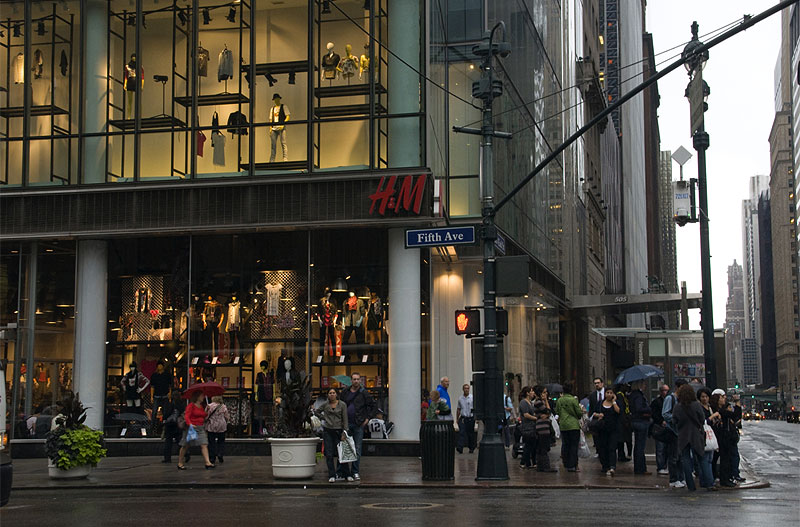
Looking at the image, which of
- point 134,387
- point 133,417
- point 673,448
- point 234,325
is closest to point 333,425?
point 673,448

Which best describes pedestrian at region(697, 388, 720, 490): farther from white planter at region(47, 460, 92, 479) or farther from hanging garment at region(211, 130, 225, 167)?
hanging garment at region(211, 130, 225, 167)

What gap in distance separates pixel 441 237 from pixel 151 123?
10018 mm

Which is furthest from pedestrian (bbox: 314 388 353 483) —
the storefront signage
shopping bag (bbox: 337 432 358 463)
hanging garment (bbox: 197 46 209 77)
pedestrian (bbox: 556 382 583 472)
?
hanging garment (bbox: 197 46 209 77)

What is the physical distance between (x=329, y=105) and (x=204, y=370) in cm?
741

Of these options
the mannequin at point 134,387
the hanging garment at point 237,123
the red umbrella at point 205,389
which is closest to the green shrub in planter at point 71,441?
the red umbrella at point 205,389

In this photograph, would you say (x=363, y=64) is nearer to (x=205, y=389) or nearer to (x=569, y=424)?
(x=205, y=389)

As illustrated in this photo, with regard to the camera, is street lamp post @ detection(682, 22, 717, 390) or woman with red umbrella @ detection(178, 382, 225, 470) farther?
street lamp post @ detection(682, 22, 717, 390)

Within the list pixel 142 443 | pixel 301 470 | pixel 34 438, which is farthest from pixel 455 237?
pixel 34 438

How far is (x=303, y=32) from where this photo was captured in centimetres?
2530

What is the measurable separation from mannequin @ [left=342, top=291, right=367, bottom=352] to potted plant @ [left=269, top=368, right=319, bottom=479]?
597cm

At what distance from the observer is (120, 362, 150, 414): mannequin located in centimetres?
2541

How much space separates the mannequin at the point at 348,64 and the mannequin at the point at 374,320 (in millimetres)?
5517

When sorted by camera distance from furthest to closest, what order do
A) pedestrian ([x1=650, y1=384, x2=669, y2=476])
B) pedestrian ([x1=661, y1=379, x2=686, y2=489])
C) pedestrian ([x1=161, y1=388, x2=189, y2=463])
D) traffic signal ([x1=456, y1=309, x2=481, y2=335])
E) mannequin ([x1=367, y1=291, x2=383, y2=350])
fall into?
mannequin ([x1=367, y1=291, x2=383, y2=350]) < pedestrian ([x1=161, y1=388, x2=189, y2=463]) < pedestrian ([x1=650, y1=384, x2=669, y2=476]) < traffic signal ([x1=456, y1=309, x2=481, y2=335]) < pedestrian ([x1=661, y1=379, x2=686, y2=489])

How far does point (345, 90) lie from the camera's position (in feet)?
81.3
